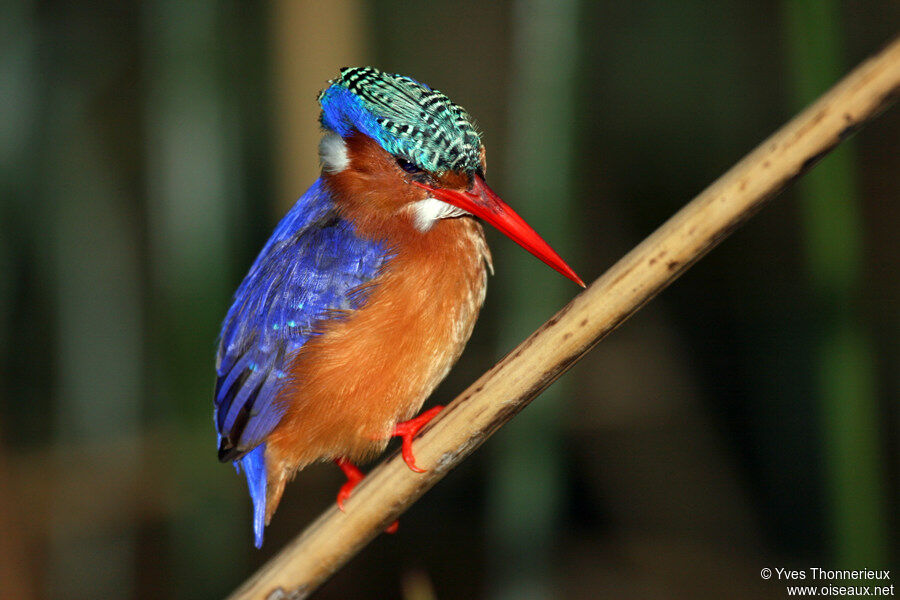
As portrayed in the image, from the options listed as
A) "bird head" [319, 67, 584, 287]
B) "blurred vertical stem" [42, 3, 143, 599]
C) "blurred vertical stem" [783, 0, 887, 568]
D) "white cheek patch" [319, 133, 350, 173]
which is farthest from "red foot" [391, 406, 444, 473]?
"blurred vertical stem" [42, 3, 143, 599]

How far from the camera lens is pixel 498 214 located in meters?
1.45

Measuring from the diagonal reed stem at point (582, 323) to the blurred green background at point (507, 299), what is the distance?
0.65 ft

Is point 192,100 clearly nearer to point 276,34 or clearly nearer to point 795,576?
point 276,34

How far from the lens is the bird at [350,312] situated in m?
1.58

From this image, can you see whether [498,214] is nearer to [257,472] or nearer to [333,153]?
[333,153]

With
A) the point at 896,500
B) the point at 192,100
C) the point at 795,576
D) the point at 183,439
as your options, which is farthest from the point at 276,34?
the point at 896,500

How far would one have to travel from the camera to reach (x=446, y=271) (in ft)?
5.32

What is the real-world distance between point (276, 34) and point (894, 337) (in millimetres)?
2452

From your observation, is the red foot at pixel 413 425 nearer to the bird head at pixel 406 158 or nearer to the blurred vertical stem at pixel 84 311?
the bird head at pixel 406 158

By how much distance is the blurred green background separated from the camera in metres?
1.60

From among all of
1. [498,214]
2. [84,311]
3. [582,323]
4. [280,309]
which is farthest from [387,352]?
[84,311]

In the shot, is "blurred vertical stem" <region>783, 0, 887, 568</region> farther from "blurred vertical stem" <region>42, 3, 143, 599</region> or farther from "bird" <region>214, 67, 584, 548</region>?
"blurred vertical stem" <region>42, 3, 143, 599</region>

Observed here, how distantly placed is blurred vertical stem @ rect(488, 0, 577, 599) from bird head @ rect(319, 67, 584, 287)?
0.13 meters

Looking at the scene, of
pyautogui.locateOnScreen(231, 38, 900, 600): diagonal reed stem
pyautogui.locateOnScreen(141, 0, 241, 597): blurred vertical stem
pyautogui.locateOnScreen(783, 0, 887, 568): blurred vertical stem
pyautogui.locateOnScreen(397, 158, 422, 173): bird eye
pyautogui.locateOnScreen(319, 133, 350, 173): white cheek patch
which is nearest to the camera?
pyautogui.locateOnScreen(231, 38, 900, 600): diagonal reed stem
